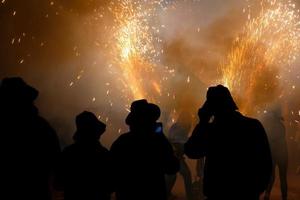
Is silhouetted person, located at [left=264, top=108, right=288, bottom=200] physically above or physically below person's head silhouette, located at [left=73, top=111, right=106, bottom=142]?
below

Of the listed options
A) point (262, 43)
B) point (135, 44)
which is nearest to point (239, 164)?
point (135, 44)

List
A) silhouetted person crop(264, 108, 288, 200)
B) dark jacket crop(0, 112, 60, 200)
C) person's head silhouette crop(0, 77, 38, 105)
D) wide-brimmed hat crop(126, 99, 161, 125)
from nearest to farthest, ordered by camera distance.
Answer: dark jacket crop(0, 112, 60, 200), person's head silhouette crop(0, 77, 38, 105), wide-brimmed hat crop(126, 99, 161, 125), silhouetted person crop(264, 108, 288, 200)

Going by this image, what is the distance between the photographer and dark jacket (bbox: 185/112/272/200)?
3621 millimetres

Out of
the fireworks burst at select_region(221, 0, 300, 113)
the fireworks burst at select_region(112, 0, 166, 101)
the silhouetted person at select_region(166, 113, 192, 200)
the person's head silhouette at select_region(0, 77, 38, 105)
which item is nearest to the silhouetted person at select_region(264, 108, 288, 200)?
the silhouetted person at select_region(166, 113, 192, 200)

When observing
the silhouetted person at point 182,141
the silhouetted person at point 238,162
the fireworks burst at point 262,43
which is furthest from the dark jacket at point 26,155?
the fireworks burst at point 262,43

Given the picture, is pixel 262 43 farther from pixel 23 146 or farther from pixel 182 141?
pixel 23 146

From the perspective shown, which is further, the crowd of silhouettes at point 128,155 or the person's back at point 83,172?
the person's back at point 83,172

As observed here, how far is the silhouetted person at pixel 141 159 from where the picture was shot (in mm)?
3938

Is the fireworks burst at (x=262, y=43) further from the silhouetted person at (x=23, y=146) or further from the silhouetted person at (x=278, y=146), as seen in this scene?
the silhouetted person at (x=23, y=146)

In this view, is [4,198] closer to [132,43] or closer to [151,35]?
[132,43]

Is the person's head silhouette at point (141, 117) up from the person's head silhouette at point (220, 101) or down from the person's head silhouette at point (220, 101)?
down

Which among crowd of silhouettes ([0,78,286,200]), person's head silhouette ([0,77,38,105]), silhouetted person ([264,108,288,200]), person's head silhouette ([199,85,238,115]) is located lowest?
silhouetted person ([264,108,288,200])

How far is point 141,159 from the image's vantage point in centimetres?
396

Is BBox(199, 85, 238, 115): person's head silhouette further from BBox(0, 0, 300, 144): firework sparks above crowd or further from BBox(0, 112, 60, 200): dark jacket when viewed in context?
BBox(0, 0, 300, 144): firework sparks above crowd
